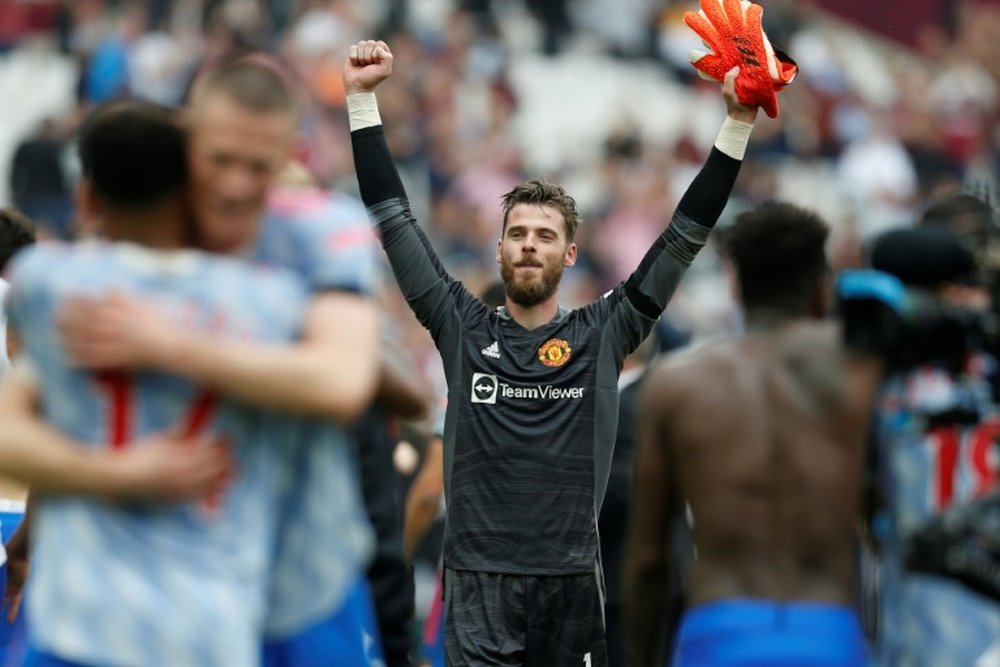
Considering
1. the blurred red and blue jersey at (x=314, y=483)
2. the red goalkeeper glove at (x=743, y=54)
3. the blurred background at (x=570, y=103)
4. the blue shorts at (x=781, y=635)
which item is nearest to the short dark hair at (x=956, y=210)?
the red goalkeeper glove at (x=743, y=54)

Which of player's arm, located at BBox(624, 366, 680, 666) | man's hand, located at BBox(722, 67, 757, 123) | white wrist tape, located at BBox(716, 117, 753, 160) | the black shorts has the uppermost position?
man's hand, located at BBox(722, 67, 757, 123)

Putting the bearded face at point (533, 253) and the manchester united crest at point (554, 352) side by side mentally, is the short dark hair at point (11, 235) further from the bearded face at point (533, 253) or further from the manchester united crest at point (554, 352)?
the manchester united crest at point (554, 352)

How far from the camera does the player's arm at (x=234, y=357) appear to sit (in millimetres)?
4129

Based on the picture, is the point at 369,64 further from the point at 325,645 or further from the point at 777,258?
the point at 325,645

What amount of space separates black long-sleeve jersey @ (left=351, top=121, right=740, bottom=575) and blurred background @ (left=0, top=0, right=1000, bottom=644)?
8799mm

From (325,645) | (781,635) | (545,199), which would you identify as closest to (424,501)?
(545,199)

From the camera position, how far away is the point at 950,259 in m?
5.05

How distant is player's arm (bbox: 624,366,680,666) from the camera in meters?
5.18

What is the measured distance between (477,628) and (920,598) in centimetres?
224

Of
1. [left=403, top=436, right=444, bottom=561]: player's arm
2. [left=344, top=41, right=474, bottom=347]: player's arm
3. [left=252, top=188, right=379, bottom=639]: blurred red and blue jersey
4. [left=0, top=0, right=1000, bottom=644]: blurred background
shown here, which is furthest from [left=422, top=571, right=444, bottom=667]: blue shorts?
[left=0, top=0, right=1000, bottom=644]: blurred background

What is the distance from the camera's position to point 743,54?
6.95 metres

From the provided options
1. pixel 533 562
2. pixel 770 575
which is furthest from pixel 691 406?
pixel 533 562

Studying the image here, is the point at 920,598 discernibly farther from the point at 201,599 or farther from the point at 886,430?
the point at 201,599

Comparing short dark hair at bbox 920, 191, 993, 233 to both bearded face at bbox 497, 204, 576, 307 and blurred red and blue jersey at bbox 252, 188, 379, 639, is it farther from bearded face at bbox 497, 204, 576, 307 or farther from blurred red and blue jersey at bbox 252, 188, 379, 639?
blurred red and blue jersey at bbox 252, 188, 379, 639
